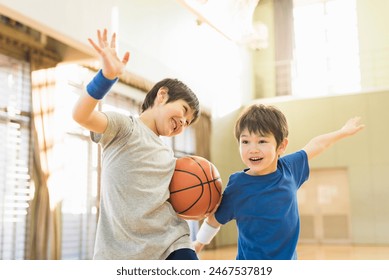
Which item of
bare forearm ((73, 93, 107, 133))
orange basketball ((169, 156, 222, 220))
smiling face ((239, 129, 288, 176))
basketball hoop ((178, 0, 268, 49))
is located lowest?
orange basketball ((169, 156, 222, 220))

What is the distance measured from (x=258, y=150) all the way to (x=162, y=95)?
1.28 feet

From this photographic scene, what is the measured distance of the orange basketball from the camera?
65.1 inches

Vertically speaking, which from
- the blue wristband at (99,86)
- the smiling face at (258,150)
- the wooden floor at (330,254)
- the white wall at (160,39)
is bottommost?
the wooden floor at (330,254)

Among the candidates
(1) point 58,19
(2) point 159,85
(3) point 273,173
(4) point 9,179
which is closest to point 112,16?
(1) point 58,19

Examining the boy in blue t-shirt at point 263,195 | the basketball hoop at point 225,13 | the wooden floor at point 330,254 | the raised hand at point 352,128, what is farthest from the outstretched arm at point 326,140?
the wooden floor at point 330,254

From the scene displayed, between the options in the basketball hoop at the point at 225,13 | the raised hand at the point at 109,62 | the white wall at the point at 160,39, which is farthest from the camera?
the white wall at the point at 160,39

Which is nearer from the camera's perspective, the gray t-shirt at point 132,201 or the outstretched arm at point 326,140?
the gray t-shirt at point 132,201

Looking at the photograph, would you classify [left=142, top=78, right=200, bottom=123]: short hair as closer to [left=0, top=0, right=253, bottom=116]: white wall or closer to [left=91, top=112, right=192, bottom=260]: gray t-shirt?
[left=91, top=112, right=192, bottom=260]: gray t-shirt

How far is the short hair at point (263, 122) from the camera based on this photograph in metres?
1.67

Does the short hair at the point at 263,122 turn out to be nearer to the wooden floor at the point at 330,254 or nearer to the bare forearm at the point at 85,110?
the bare forearm at the point at 85,110

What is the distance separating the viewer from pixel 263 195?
1652 millimetres

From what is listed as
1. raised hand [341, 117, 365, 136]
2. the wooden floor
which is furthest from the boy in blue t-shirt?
the wooden floor

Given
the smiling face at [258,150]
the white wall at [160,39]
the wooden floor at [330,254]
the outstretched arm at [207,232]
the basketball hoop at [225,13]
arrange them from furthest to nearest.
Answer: the wooden floor at [330,254] < the white wall at [160,39] < the basketball hoop at [225,13] < the outstretched arm at [207,232] < the smiling face at [258,150]
